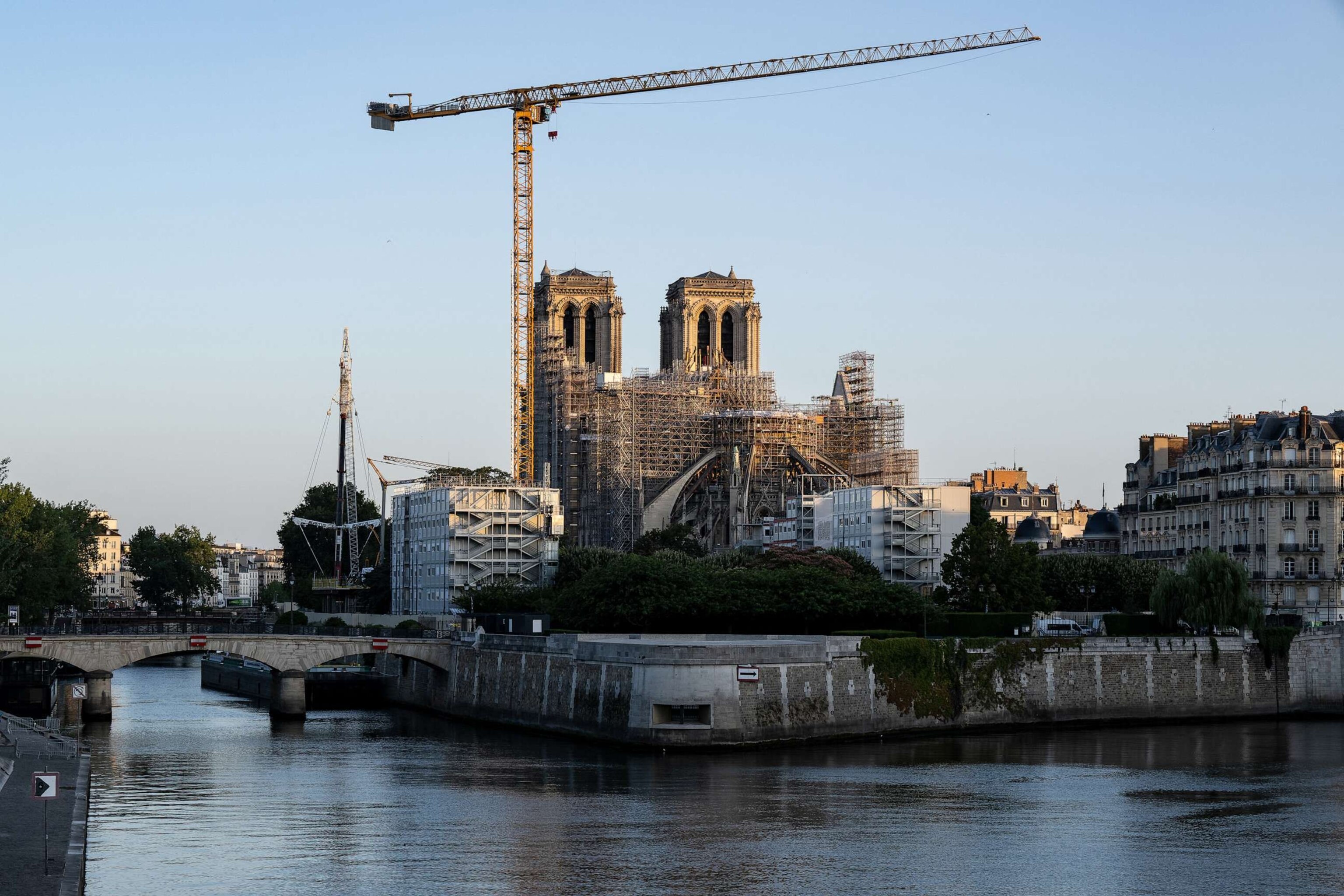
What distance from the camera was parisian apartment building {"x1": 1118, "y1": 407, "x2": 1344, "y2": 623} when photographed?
90.1 meters

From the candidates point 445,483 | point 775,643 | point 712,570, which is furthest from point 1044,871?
point 445,483

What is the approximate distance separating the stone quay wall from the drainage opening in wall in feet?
0.15

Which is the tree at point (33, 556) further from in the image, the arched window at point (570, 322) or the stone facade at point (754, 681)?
the arched window at point (570, 322)

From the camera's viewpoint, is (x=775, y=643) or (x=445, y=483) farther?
(x=445, y=483)

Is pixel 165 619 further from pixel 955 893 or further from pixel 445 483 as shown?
pixel 955 893

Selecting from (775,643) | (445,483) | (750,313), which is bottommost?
(775,643)

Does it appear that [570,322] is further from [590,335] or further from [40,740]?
[40,740]

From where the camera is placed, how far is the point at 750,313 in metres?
145

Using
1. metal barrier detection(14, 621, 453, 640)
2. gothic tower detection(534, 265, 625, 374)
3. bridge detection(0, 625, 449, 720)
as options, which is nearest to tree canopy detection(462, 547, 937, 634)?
bridge detection(0, 625, 449, 720)

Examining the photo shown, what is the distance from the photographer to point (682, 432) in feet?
434

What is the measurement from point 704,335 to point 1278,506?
202 feet

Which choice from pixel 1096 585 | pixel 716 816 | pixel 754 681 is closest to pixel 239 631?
pixel 754 681

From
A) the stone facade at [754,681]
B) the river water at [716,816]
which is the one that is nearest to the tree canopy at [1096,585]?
the stone facade at [754,681]

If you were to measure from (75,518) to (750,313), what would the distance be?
175ft
